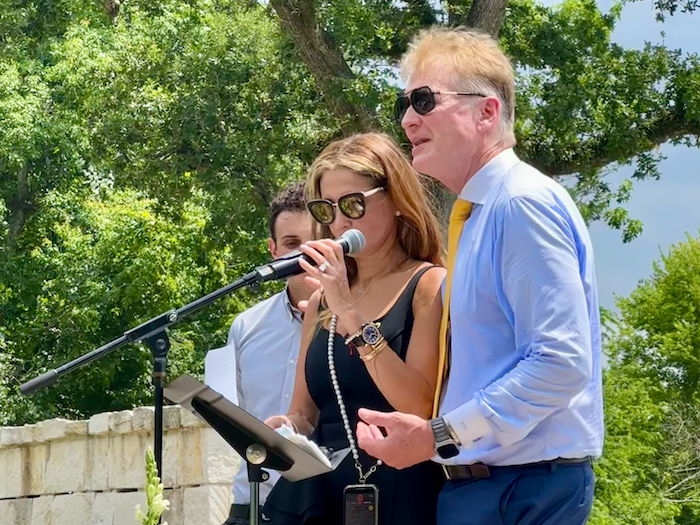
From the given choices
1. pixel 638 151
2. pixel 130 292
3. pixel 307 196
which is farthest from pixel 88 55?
pixel 307 196

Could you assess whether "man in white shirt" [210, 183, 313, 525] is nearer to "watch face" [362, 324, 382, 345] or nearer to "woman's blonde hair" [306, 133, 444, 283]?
"woman's blonde hair" [306, 133, 444, 283]

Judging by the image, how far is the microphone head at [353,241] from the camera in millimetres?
2551

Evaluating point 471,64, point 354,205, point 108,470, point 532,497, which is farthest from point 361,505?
point 108,470

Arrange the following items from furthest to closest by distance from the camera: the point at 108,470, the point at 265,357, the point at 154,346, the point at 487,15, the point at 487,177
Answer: the point at 487,15, the point at 108,470, the point at 265,357, the point at 154,346, the point at 487,177

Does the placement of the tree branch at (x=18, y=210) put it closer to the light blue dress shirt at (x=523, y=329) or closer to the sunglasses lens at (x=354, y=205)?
the sunglasses lens at (x=354, y=205)

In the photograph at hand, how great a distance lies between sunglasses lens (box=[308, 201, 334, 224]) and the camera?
2.70 meters

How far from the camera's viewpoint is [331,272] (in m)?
2.44

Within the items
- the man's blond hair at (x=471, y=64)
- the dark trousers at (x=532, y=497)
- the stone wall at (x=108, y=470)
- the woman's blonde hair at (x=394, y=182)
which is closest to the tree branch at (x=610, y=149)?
the stone wall at (x=108, y=470)

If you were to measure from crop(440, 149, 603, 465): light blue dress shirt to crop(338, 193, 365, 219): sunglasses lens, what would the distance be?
47 cm

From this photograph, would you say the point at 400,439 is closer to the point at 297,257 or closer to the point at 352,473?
the point at 352,473

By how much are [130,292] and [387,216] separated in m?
12.4

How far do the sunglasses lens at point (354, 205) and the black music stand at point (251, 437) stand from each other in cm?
62

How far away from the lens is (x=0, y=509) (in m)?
7.70

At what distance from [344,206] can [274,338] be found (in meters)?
1.11
